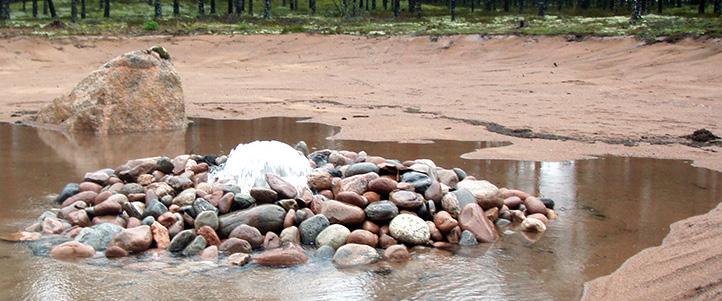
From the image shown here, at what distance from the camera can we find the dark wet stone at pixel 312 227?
552 cm

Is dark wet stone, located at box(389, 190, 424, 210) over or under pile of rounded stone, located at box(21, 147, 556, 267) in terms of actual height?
over

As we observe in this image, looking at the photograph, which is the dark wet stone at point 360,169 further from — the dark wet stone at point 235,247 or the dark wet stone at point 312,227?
the dark wet stone at point 235,247

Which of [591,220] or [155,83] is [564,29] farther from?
[591,220]

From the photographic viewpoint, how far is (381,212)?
568cm

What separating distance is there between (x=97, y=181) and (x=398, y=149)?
3.46 metres

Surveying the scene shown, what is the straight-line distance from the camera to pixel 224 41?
2523 cm

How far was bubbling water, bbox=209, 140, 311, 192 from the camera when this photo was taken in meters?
6.32

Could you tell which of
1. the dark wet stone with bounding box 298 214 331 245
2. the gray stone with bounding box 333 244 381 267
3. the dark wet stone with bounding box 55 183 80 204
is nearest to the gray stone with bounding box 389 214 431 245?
the gray stone with bounding box 333 244 381 267

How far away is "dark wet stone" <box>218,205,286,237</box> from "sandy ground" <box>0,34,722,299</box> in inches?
87.2

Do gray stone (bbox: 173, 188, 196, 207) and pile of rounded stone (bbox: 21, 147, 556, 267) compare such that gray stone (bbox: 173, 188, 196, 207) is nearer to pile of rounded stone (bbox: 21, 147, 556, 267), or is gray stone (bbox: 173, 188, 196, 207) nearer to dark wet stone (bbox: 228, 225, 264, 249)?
pile of rounded stone (bbox: 21, 147, 556, 267)

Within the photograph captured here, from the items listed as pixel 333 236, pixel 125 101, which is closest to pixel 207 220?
pixel 333 236

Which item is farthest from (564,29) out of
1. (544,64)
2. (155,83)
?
(155,83)

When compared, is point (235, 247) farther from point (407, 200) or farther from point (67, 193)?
point (67, 193)

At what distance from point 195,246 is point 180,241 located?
0.36 ft
